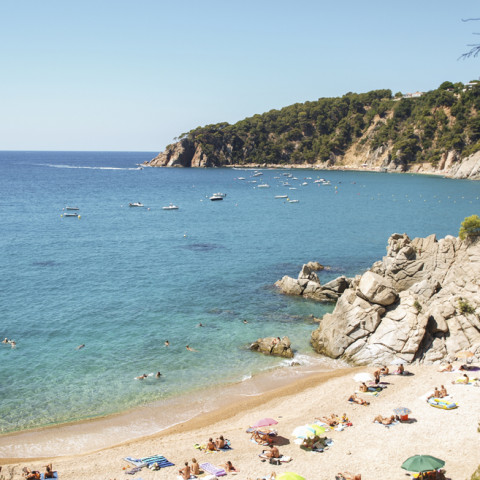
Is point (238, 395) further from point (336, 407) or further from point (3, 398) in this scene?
point (3, 398)

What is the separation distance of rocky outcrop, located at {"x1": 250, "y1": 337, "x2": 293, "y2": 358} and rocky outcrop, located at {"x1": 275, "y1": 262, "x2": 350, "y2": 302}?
1091cm

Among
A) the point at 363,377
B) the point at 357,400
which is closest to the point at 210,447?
the point at 357,400

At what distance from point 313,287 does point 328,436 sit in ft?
75.8

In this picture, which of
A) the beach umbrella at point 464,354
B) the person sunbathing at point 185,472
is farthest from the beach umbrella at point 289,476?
the beach umbrella at point 464,354

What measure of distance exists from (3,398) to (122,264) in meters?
29.4

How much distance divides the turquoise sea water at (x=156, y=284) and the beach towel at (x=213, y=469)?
8.71 metres

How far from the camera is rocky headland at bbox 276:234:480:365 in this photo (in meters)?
30.2

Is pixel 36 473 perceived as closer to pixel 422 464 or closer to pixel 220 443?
pixel 220 443

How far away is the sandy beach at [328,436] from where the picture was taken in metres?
19.6

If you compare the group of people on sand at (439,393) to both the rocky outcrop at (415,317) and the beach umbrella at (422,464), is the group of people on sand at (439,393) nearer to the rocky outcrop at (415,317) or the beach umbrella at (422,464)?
the rocky outcrop at (415,317)

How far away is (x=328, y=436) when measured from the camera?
72.8ft

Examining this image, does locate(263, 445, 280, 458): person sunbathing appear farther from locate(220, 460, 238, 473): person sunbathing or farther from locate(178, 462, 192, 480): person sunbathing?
locate(178, 462, 192, 480): person sunbathing

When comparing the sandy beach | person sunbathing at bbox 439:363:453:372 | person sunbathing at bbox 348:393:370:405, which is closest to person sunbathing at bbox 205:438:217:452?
the sandy beach

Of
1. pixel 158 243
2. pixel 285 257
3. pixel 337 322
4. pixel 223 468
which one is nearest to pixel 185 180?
pixel 158 243
